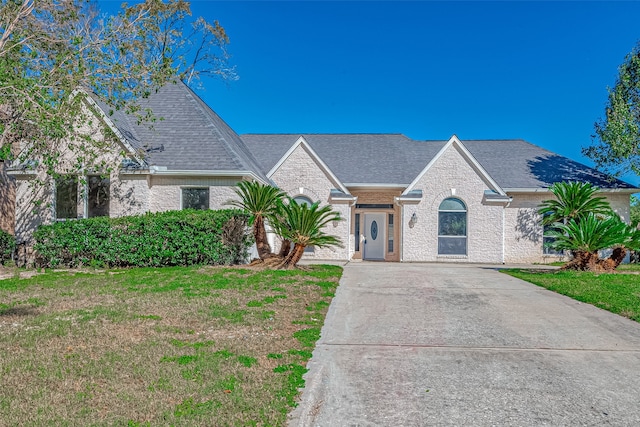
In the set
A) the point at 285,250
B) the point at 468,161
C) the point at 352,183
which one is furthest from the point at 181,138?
the point at 468,161

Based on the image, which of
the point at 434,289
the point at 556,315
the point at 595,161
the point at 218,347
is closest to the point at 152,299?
the point at 218,347

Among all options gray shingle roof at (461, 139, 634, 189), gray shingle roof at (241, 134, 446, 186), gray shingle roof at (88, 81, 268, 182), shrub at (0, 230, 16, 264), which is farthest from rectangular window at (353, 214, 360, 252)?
shrub at (0, 230, 16, 264)

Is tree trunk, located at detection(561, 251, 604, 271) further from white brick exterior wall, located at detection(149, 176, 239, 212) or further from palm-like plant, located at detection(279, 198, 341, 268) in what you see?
white brick exterior wall, located at detection(149, 176, 239, 212)

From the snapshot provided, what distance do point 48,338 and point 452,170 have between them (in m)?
17.8

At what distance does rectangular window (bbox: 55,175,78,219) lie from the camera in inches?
639

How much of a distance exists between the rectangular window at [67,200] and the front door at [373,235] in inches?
494

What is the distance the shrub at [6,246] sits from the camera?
580 inches

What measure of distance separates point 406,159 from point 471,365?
759 inches

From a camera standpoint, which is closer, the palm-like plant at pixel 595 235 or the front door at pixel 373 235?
the palm-like plant at pixel 595 235

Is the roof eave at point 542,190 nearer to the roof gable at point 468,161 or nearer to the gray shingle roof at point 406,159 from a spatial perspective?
the gray shingle roof at point 406,159

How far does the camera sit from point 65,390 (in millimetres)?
4043

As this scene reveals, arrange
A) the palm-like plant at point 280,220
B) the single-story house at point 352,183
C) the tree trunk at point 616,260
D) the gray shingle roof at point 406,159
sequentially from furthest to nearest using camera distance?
the gray shingle roof at point 406,159 → the single-story house at point 352,183 → the tree trunk at point 616,260 → the palm-like plant at point 280,220

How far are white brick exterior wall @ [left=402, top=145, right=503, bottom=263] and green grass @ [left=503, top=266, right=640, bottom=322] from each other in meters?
5.73

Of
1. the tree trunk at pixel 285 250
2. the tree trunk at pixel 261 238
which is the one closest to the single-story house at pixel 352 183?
the tree trunk at pixel 261 238
